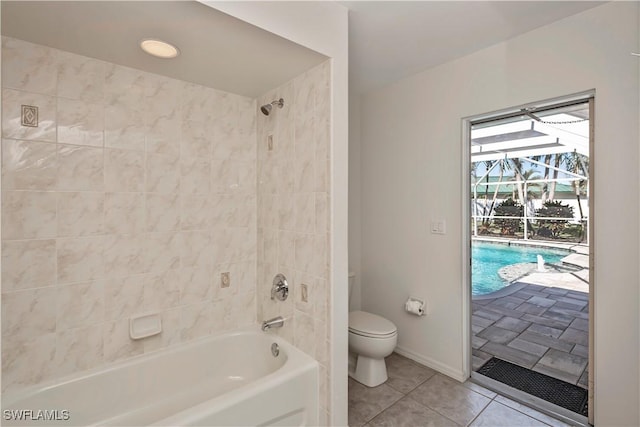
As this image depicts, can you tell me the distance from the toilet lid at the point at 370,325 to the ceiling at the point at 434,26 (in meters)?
2.08

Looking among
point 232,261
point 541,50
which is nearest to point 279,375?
point 232,261

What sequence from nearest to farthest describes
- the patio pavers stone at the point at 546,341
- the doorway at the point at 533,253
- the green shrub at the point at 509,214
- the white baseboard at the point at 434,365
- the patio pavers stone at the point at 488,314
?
→ the doorway at the point at 533,253
the patio pavers stone at the point at 546,341
the green shrub at the point at 509,214
the white baseboard at the point at 434,365
the patio pavers stone at the point at 488,314

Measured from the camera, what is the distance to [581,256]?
6.70 feet

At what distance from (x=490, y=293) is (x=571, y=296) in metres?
0.54

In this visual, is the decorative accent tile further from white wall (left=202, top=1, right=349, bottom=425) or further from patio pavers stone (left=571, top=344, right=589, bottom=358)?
patio pavers stone (left=571, top=344, right=589, bottom=358)

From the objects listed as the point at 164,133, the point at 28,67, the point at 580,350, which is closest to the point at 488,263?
the point at 580,350

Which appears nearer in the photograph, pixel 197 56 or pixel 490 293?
pixel 197 56

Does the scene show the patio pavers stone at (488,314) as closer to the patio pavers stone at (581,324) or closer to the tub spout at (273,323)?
the patio pavers stone at (581,324)

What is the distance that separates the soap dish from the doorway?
2.24 m

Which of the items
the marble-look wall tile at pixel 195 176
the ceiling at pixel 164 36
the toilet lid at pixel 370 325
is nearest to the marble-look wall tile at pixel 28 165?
the ceiling at pixel 164 36

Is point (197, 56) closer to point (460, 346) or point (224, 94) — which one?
point (224, 94)

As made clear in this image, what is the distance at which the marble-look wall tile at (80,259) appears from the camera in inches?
68.4

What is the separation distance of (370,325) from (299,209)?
1.14 m

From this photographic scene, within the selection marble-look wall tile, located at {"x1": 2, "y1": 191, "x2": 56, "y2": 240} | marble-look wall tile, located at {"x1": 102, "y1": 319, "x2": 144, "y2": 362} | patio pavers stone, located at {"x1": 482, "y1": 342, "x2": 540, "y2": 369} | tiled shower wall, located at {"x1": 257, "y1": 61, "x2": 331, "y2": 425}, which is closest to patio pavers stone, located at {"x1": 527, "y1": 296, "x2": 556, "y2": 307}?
patio pavers stone, located at {"x1": 482, "y1": 342, "x2": 540, "y2": 369}
